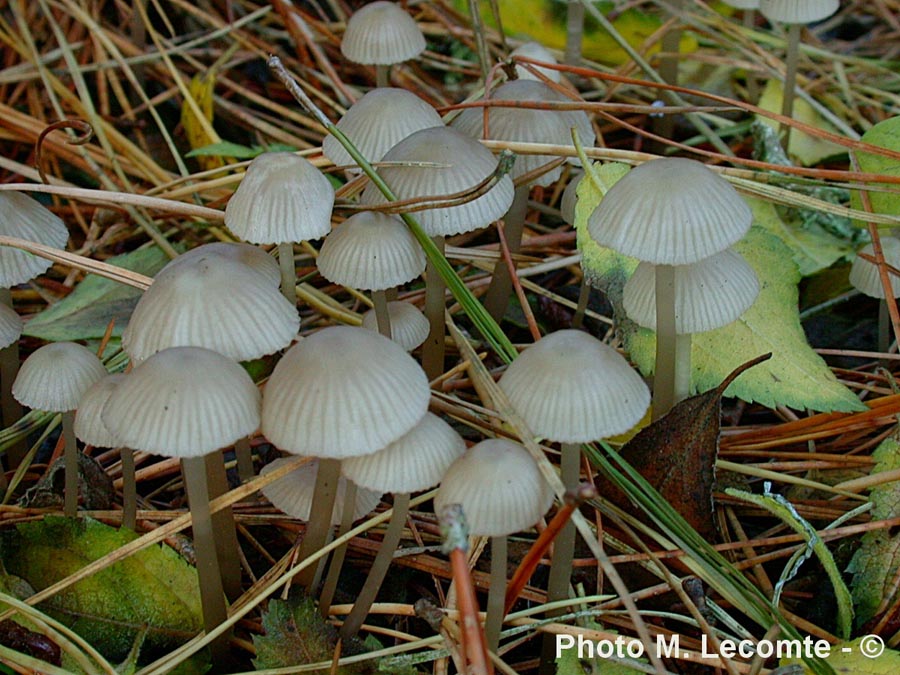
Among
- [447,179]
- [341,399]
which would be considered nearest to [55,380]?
[341,399]

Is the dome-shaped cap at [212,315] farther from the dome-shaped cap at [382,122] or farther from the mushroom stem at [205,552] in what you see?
the dome-shaped cap at [382,122]

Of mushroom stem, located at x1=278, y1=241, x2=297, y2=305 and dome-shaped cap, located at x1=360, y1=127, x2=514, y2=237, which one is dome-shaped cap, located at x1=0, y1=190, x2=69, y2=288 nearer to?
mushroom stem, located at x1=278, y1=241, x2=297, y2=305

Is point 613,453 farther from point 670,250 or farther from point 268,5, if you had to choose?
point 268,5

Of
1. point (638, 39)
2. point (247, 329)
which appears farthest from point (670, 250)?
point (638, 39)

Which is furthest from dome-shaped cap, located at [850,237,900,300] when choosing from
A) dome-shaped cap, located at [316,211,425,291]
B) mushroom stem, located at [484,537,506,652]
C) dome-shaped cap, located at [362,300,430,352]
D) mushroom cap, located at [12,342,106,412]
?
mushroom cap, located at [12,342,106,412]

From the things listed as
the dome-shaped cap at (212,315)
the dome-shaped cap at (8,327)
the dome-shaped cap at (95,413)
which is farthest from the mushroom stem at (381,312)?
the dome-shaped cap at (8,327)
